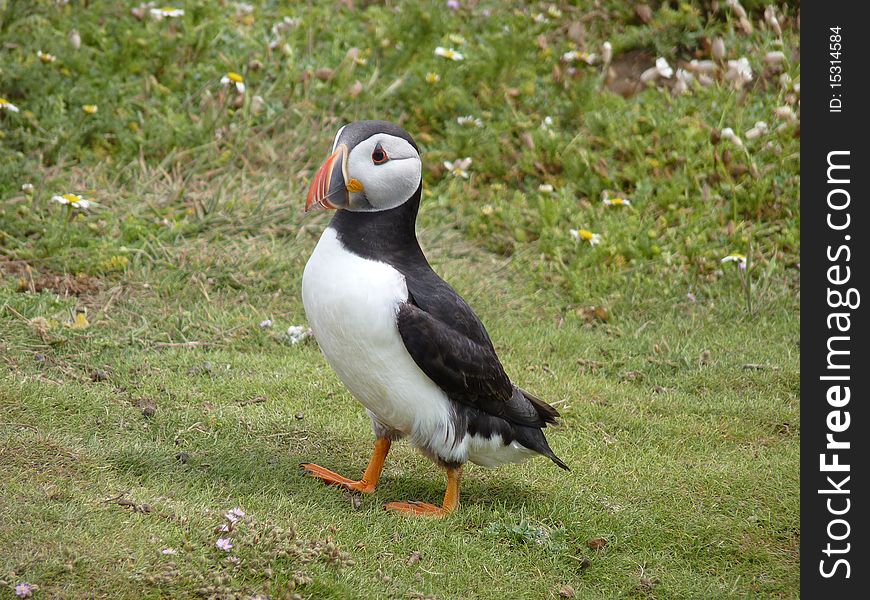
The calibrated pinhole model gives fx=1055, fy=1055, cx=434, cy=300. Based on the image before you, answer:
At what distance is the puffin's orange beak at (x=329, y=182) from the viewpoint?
13.1ft

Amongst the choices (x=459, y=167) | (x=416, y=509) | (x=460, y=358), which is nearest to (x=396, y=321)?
(x=460, y=358)

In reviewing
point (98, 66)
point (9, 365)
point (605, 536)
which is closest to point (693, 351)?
point (605, 536)

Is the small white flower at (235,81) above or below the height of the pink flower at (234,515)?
above

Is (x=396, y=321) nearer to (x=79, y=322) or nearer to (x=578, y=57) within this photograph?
(x=79, y=322)

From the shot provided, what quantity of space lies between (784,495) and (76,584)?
308 cm

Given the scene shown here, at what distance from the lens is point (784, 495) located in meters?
4.78

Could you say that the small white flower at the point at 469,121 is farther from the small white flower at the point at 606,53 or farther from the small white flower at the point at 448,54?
the small white flower at the point at 606,53

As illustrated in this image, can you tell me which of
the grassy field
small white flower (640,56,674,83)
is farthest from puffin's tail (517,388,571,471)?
small white flower (640,56,674,83)

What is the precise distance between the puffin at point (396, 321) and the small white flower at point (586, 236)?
2991 mm

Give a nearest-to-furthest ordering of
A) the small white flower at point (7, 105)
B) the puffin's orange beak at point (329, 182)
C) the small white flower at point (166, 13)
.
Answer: the puffin's orange beak at point (329, 182), the small white flower at point (7, 105), the small white flower at point (166, 13)

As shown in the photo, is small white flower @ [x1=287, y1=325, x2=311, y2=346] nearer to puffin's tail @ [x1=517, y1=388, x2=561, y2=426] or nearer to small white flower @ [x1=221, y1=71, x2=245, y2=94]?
puffin's tail @ [x1=517, y1=388, x2=561, y2=426]

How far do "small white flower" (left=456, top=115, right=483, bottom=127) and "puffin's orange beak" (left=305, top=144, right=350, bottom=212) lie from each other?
446 cm

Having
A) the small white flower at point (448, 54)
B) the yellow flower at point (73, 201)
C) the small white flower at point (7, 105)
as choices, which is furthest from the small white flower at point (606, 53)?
the small white flower at point (7, 105)

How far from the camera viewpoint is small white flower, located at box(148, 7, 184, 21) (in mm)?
7965
